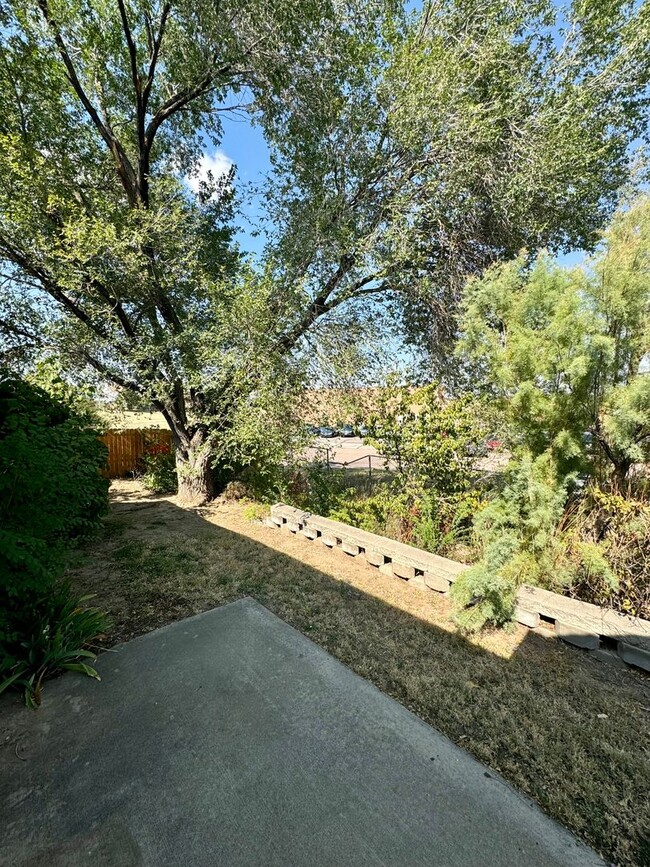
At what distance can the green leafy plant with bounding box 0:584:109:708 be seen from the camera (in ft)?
7.16

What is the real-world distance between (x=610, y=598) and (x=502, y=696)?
1.18 m

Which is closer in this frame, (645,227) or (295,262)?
(645,227)

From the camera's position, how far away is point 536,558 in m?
2.91

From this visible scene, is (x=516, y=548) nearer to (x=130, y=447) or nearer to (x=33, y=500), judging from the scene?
(x=33, y=500)

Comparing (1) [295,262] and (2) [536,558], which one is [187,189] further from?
(2) [536,558]

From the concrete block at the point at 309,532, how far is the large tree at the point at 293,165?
1476 millimetres

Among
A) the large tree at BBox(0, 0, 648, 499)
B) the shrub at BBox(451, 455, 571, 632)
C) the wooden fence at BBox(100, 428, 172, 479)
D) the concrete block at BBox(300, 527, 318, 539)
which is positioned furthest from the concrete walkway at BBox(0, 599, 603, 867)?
the wooden fence at BBox(100, 428, 172, 479)

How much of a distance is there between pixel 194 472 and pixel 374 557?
401 cm

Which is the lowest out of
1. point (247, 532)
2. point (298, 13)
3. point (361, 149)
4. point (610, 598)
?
point (247, 532)

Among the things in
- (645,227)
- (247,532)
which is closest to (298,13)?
(645,227)

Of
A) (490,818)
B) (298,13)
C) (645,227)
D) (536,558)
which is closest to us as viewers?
(490,818)

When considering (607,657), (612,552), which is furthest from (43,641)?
(612,552)

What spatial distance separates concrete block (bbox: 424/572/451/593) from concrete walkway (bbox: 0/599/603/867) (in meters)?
1.31

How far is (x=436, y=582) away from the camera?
3326mm
